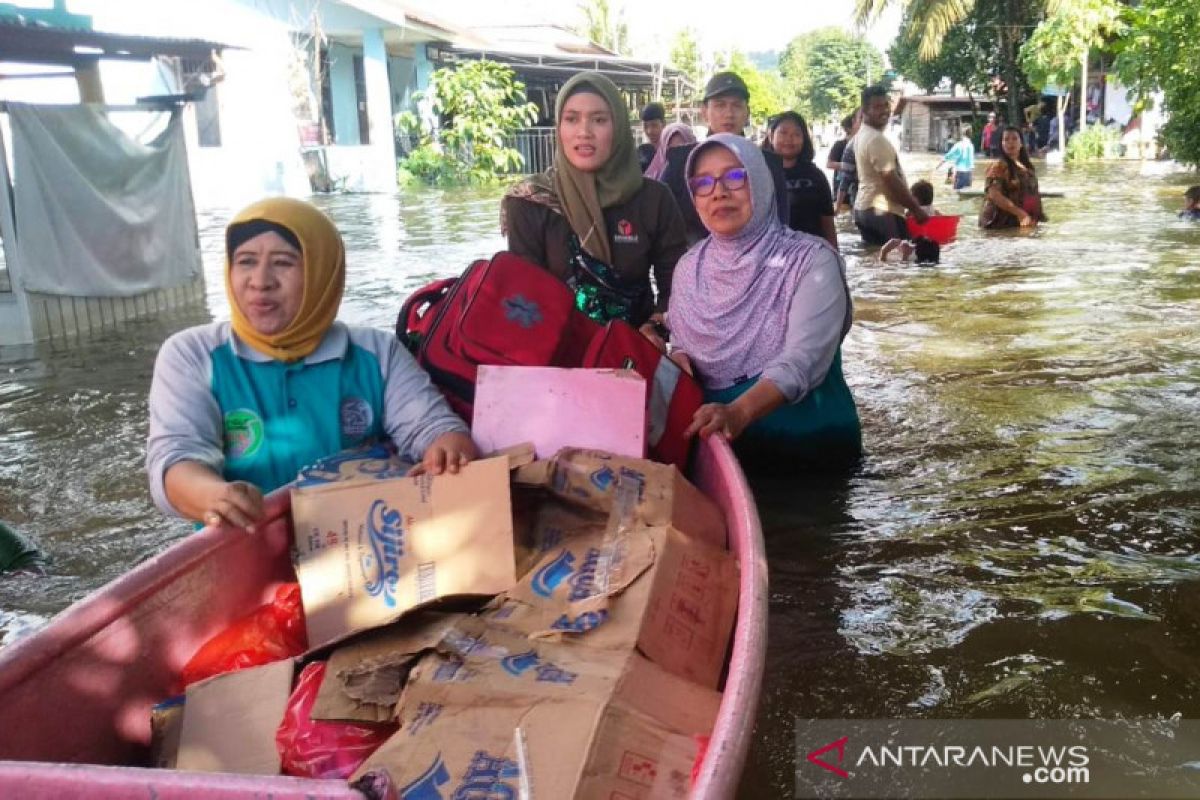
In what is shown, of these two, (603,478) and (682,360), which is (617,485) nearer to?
(603,478)

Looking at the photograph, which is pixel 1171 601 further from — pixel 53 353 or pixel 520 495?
pixel 53 353

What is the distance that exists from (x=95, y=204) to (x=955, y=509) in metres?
6.91

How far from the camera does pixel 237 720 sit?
196cm

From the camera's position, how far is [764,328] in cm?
374

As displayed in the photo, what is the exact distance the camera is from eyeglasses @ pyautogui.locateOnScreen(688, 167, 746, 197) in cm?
355

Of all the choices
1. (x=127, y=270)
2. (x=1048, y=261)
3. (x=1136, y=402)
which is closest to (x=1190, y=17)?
(x=1048, y=261)

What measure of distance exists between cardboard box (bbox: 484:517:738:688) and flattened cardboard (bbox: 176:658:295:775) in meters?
0.44

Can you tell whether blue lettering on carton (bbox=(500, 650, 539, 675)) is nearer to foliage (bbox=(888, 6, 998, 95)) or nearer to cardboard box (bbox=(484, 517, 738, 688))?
cardboard box (bbox=(484, 517, 738, 688))

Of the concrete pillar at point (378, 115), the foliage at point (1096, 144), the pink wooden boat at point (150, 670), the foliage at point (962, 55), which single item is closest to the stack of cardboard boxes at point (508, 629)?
the pink wooden boat at point (150, 670)

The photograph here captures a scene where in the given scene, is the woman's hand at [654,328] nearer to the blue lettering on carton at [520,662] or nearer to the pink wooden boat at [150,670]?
the pink wooden boat at [150,670]

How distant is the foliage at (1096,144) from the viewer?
25.5 meters

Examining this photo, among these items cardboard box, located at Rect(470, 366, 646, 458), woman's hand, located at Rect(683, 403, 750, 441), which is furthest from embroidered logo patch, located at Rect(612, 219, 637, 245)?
cardboard box, located at Rect(470, 366, 646, 458)

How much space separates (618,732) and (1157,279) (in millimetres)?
9104

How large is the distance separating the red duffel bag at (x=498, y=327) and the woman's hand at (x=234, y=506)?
826 millimetres
